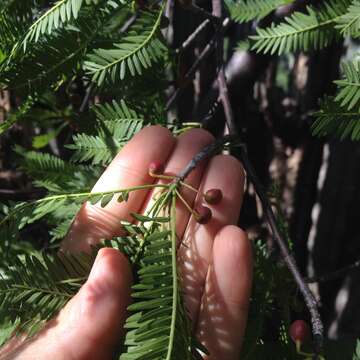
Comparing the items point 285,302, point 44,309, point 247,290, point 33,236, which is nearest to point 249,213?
point 33,236

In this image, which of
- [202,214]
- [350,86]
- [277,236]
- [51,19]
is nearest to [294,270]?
[277,236]

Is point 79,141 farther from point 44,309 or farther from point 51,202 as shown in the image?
point 44,309

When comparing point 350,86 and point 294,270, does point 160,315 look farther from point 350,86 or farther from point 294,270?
point 350,86

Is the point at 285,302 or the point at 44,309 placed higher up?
the point at 44,309

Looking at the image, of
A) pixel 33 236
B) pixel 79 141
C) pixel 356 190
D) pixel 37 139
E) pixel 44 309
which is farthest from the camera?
pixel 33 236

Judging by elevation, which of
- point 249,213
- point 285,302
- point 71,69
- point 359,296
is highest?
point 71,69

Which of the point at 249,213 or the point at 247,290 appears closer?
the point at 247,290

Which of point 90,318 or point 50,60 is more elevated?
point 50,60

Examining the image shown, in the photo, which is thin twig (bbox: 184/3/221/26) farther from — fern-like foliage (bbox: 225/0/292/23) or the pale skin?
the pale skin
